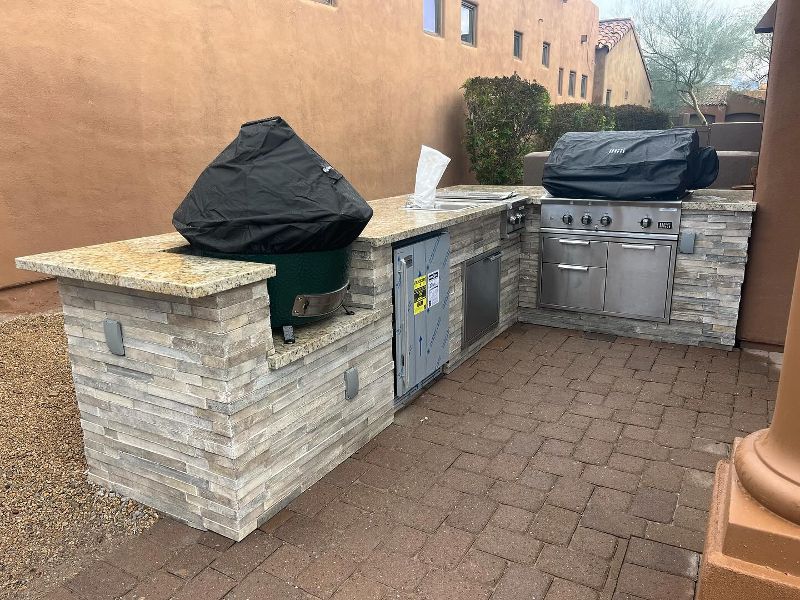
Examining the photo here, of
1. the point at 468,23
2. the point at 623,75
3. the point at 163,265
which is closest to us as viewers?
the point at 163,265

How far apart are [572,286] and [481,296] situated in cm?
112

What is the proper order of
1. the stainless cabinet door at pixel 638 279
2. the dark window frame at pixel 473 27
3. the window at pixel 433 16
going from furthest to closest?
the dark window frame at pixel 473 27 → the window at pixel 433 16 → the stainless cabinet door at pixel 638 279

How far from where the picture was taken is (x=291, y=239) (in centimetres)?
283

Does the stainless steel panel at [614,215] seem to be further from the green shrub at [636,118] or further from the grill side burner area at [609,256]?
the green shrub at [636,118]

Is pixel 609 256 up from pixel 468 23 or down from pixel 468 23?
down

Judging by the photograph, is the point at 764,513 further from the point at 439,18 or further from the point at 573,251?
the point at 439,18

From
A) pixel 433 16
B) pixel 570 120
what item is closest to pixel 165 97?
pixel 433 16

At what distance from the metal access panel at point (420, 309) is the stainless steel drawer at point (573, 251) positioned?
5.51 ft

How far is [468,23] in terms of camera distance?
42.1 feet

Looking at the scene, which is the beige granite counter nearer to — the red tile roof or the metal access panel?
the metal access panel

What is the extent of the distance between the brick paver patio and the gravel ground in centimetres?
17

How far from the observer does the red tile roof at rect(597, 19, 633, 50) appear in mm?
23250

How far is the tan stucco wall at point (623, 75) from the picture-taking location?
76.1 feet

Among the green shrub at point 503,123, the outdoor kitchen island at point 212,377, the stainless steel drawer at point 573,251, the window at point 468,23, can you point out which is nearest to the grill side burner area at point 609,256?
the stainless steel drawer at point 573,251
